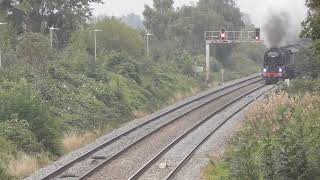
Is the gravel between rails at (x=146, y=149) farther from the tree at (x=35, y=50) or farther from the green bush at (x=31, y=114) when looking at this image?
the tree at (x=35, y=50)

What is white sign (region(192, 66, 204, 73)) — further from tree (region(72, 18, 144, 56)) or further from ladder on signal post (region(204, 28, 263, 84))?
tree (region(72, 18, 144, 56))

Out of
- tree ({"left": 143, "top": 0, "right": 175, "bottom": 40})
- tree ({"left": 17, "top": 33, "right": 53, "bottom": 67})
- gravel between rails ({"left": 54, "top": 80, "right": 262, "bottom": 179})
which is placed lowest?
gravel between rails ({"left": 54, "top": 80, "right": 262, "bottom": 179})

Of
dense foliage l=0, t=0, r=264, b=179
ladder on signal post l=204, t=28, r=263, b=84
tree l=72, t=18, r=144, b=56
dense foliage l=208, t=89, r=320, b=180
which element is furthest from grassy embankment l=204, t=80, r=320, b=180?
ladder on signal post l=204, t=28, r=263, b=84

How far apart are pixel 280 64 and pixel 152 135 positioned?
25.9 metres

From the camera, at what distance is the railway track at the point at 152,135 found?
19.9m

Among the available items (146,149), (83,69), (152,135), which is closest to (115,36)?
(83,69)

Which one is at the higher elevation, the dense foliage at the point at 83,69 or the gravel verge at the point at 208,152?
the dense foliage at the point at 83,69

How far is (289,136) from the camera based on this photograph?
15828 mm

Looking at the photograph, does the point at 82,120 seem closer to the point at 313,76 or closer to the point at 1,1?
the point at 313,76

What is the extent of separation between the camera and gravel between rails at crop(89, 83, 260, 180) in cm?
1969

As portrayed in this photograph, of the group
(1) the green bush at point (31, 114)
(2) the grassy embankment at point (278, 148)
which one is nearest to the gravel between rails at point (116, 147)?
(1) the green bush at point (31, 114)

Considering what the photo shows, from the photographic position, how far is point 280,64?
165 feet

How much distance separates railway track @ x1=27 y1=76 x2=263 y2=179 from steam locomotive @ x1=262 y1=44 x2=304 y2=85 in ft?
10.0

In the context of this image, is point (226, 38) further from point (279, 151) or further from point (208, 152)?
point (279, 151)
